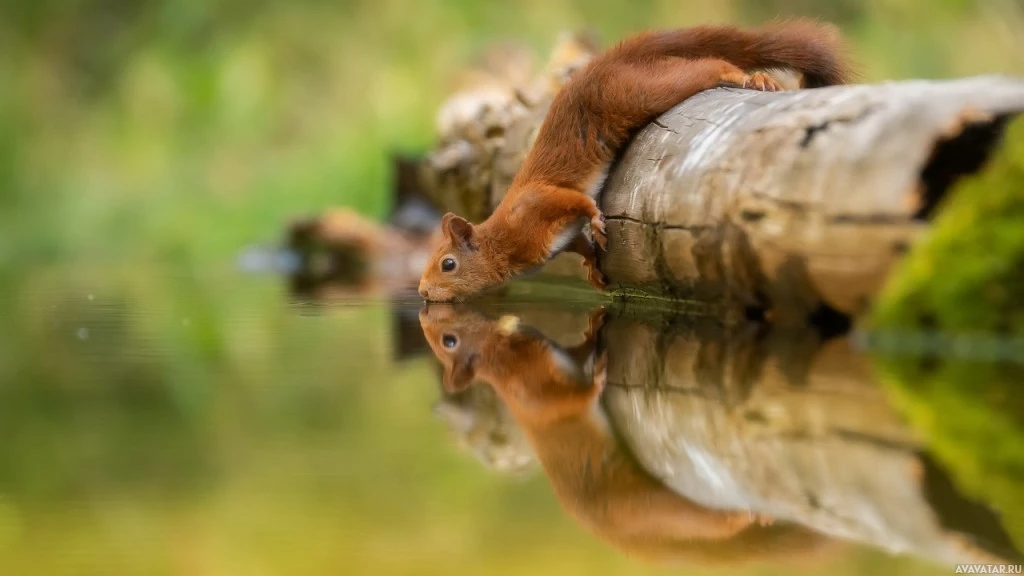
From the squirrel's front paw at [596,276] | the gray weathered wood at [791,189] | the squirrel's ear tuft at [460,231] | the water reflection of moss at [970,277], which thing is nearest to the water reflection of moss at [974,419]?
the water reflection of moss at [970,277]

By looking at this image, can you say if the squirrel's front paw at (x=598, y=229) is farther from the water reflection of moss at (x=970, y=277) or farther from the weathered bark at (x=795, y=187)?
the water reflection of moss at (x=970, y=277)

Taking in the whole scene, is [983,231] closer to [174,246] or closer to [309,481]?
[309,481]

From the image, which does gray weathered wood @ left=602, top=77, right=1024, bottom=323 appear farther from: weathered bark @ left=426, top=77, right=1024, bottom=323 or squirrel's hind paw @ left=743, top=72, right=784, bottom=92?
squirrel's hind paw @ left=743, top=72, right=784, bottom=92

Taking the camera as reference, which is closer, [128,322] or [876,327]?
[876,327]

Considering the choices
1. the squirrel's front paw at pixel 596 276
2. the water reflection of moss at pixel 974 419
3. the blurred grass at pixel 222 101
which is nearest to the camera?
the water reflection of moss at pixel 974 419

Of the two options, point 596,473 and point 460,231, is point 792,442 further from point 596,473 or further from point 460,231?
point 460,231

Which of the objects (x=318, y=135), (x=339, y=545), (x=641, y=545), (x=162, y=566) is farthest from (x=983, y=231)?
(x=318, y=135)
